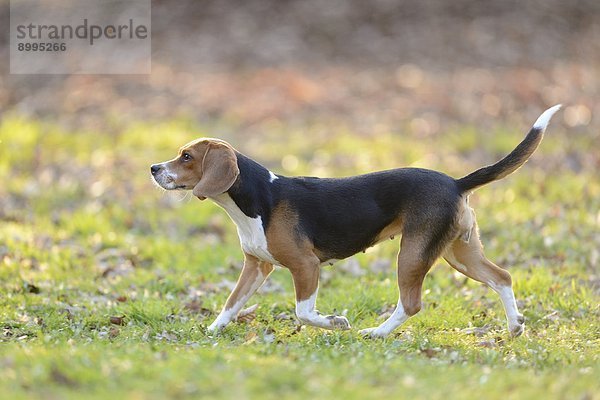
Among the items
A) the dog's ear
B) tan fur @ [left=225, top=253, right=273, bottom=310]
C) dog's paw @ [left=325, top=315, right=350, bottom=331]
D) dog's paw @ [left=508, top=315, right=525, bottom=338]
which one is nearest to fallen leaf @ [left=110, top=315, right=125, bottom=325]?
tan fur @ [left=225, top=253, right=273, bottom=310]

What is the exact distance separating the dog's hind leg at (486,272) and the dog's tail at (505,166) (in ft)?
1.35

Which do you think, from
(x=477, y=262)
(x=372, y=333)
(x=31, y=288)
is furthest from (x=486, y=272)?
(x=31, y=288)

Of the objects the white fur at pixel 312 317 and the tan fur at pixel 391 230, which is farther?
the tan fur at pixel 391 230

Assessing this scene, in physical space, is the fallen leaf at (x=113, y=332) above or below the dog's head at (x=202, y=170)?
below

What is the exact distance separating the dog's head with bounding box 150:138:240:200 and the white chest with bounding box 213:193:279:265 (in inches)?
7.9

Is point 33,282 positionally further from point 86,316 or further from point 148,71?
point 148,71

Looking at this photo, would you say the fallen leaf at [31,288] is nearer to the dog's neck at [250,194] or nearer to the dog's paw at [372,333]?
the dog's neck at [250,194]

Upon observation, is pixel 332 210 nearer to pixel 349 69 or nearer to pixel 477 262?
pixel 477 262

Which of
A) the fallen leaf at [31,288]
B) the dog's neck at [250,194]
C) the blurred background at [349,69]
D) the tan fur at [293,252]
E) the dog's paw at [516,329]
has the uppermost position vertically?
the blurred background at [349,69]

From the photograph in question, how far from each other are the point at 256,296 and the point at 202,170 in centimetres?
204

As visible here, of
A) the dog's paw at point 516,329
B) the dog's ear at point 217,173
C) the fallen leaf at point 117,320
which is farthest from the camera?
the fallen leaf at point 117,320

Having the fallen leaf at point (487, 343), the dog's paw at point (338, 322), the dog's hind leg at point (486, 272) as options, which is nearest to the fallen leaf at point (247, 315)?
the dog's paw at point (338, 322)

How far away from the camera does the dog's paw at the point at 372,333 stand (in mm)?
6969

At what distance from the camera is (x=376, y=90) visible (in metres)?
18.3
